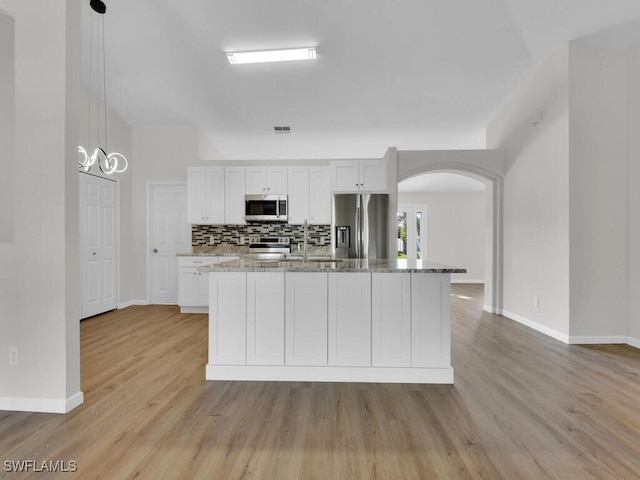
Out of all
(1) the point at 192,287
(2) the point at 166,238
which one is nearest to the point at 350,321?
(1) the point at 192,287

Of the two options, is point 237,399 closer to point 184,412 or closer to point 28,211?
point 184,412

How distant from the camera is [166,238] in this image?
5.68 meters

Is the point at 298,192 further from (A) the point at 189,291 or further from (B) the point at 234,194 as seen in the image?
(A) the point at 189,291

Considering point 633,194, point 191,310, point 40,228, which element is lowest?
point 191,310

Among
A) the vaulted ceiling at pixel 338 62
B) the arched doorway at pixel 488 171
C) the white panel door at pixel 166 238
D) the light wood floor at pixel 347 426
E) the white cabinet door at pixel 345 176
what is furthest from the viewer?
the white panel door at pixel 166 238

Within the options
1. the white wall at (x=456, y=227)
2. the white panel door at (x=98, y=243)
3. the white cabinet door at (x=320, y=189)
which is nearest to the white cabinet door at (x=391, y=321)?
the white cabinet door at (x=320, y=189)

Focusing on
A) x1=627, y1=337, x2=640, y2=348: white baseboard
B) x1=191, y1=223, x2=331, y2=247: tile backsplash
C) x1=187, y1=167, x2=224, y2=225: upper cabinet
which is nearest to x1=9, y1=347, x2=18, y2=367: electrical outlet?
x1=187, y1=167, x2=224, y2=225: upper cabinet

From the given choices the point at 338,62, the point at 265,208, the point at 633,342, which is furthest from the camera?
the point at 265,208

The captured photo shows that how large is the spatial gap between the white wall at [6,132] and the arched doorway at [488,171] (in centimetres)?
435

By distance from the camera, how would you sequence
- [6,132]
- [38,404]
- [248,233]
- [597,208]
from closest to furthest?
[38,404] < [6,132] < [597,208] < [248,233]

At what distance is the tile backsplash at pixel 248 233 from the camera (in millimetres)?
5664

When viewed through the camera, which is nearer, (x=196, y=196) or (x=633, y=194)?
(x=633, y=194)

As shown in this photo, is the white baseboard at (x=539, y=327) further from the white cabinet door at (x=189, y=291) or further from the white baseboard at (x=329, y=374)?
the white cabinet door at (x=189, y=291)

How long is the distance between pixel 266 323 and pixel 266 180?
3.33m
